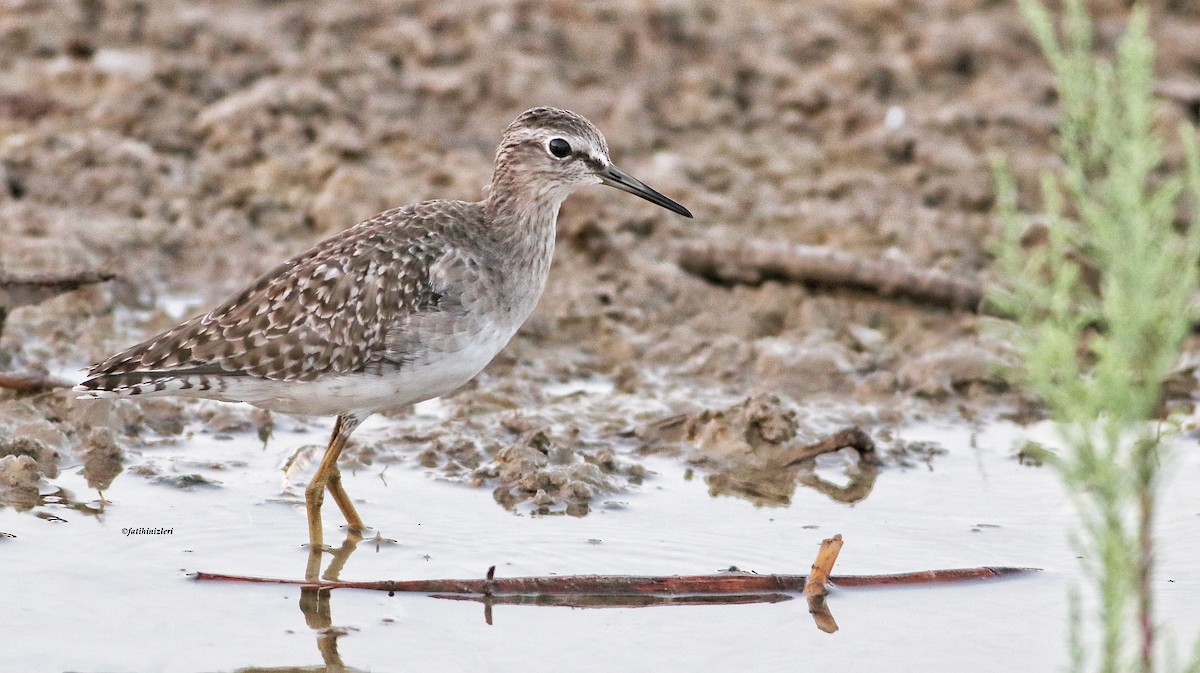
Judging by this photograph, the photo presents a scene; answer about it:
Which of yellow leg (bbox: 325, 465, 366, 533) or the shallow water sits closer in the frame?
the shallow water

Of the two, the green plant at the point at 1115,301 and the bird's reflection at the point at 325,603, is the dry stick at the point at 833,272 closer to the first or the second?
the bird's reflection at the point at 325,603

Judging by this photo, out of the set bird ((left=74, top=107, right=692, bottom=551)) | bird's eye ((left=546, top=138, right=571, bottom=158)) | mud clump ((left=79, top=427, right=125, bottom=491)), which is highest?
bird's eye ((left=546, top=138, right=571, bottom=158))

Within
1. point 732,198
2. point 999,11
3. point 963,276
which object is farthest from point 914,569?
point 999,11

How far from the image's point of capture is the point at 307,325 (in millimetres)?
7641

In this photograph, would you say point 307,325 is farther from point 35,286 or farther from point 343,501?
point 35,286

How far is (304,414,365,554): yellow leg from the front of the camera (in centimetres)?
759

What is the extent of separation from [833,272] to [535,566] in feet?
14.4

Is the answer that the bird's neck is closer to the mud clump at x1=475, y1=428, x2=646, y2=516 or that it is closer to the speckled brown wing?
the speckled brown wing

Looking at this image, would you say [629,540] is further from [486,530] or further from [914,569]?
[914,569]

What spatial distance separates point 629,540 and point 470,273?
1.53 meters

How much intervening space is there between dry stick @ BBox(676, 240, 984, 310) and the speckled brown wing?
3713 mm

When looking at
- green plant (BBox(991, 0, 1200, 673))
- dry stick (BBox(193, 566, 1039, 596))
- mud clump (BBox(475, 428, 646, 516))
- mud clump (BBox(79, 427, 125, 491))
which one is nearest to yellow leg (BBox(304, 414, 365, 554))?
dry stick (BBox(193, 566, 1039, 596))

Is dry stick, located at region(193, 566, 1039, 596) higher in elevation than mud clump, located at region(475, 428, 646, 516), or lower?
lower

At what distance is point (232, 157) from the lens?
1253cm
